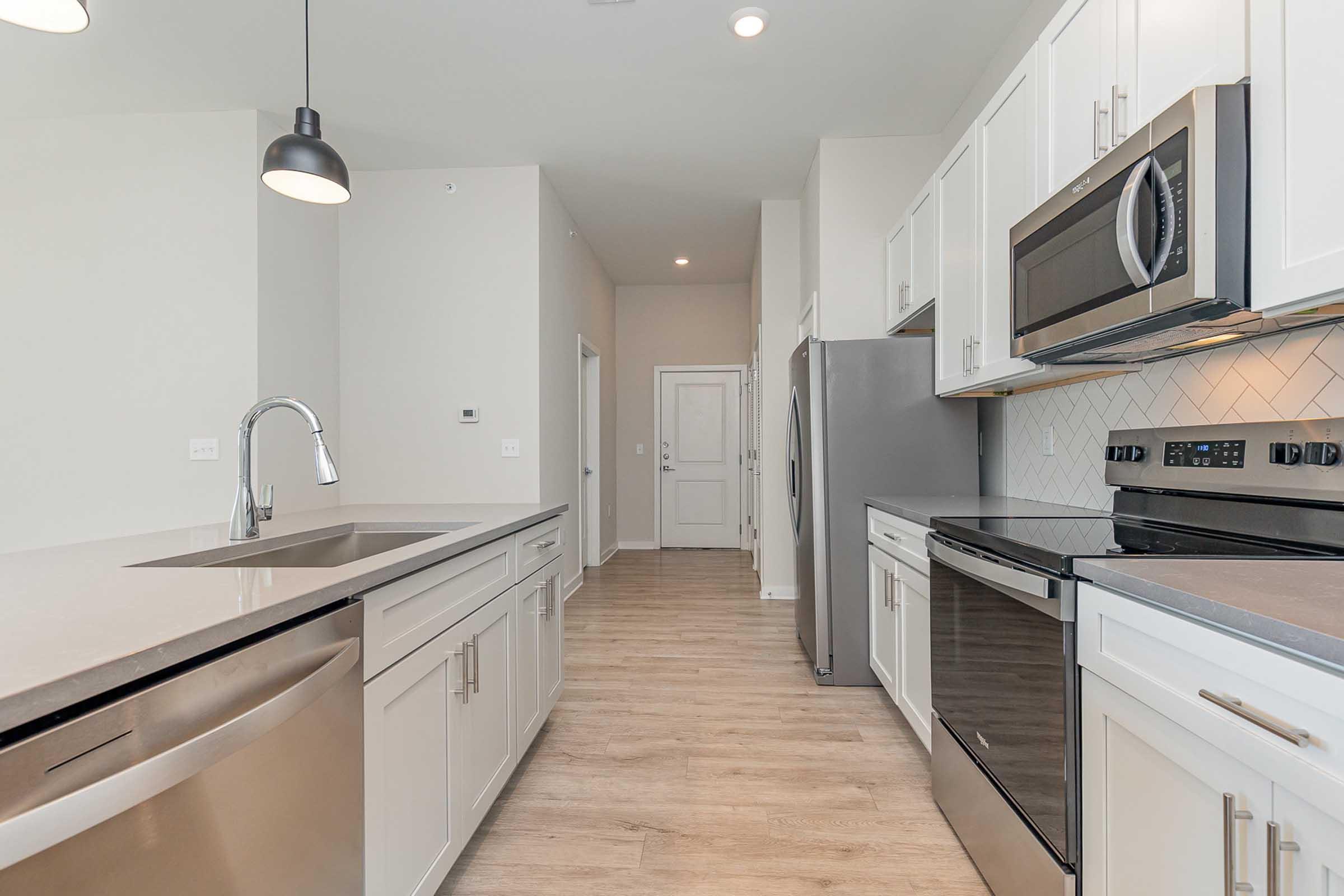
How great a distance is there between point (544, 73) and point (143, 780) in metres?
3.12

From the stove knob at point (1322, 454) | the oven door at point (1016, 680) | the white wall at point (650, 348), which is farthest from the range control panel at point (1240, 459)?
the white wall at point (650, 348)

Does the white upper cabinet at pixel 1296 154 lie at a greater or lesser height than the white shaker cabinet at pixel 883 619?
greater

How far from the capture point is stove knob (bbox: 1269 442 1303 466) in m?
1.28

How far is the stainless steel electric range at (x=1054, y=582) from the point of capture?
1210 millimetres

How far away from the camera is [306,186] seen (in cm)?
204

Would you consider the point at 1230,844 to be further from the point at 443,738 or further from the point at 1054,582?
the point at 443,738

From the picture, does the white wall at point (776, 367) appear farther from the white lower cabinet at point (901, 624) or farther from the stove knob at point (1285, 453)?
the stove knob at point (1285, 453)

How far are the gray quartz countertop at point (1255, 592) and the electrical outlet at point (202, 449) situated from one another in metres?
3.65

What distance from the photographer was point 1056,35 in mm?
1773

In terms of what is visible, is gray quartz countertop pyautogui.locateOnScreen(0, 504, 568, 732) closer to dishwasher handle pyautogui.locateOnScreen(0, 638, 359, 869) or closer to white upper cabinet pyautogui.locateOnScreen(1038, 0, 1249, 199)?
dishwasher handle pyautogui.locateOnScreen(0, 638, 359, 869)

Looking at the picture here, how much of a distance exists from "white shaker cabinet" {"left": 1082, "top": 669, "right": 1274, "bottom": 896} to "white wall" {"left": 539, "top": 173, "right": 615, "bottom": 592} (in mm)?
2544

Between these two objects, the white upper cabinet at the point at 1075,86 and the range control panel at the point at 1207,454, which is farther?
the white upper cabinet at the point at 1075,86

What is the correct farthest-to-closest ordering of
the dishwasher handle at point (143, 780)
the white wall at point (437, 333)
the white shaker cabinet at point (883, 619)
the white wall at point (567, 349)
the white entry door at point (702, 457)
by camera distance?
the white entry door at point (702, 457) → the white wall at point (567, 349) → the white wall at point (437, 333) → the white shaker cabinet at point (883, 619) → the dishwasher handle at point (143, 780)

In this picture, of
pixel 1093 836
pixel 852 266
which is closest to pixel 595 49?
pixel 852 266
